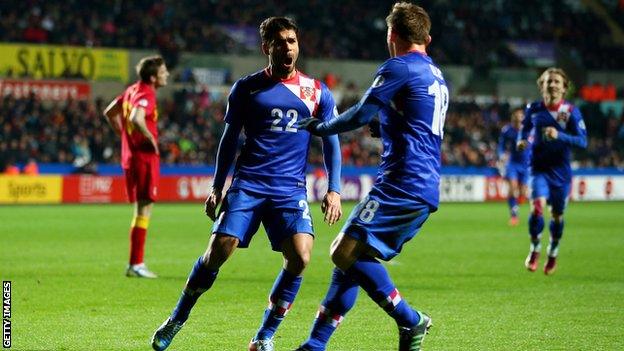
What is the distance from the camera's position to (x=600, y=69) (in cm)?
4438

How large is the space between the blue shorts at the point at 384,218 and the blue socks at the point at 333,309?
31 cm

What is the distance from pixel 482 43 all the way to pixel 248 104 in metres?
37.5

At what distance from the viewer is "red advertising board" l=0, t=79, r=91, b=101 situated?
30.7 metres

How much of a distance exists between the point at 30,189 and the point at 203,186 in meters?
4.92

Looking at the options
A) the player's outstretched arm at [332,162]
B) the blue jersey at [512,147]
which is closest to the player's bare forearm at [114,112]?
the player's outstretched arm at [332,162]

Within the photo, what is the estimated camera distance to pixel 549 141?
13258mm

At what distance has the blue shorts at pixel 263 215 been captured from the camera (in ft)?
23.3

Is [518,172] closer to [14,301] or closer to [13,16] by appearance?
[14,301]

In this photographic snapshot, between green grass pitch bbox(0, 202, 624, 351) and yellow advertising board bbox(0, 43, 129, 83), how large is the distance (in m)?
12.2

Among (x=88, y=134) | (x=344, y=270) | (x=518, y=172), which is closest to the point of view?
(x=344, y=270)

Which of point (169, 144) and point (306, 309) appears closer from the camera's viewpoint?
point (306, 309)

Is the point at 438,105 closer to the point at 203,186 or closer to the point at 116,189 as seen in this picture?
the point at 116,189

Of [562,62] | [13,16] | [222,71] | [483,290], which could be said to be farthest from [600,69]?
[483,290]

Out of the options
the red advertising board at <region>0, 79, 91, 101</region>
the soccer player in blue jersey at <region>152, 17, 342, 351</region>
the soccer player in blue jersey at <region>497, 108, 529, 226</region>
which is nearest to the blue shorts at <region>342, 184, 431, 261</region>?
the soccer player in blue jersey at <region>152, 17, 342, 351</region>
